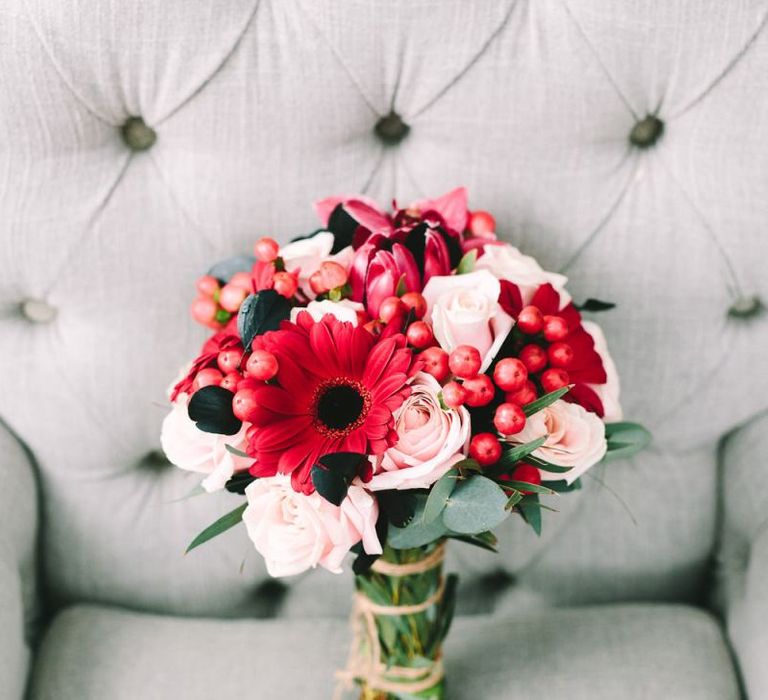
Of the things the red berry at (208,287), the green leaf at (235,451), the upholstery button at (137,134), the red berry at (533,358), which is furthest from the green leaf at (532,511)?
the upholstery button at (137,134)

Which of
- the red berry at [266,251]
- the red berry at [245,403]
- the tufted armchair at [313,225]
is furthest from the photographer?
the tufted armchair at [313,225]

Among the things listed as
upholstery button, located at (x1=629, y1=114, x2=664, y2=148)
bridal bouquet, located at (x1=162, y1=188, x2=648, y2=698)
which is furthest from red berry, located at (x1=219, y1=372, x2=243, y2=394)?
upholstery button, located at (x1=629, y1=114, x2=664, y2=148)

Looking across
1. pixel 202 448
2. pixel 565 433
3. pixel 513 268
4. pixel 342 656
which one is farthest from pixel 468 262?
pixel 342 656

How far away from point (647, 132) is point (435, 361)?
0.41 metres

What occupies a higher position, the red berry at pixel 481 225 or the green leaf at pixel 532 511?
the red berry at pixel 481 225

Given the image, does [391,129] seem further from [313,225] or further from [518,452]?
[518,452]

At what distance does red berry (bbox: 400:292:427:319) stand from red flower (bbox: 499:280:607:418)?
0.07 metres

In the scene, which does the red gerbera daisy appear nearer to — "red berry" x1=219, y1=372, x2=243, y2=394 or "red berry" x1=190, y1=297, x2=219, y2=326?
"red berry" x1=219, y1=372, x2=243, y2=394

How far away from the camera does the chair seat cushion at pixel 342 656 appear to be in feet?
2.54

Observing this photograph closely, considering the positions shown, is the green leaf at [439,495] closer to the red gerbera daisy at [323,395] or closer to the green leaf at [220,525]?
the red gerbera daisy at [323,395]

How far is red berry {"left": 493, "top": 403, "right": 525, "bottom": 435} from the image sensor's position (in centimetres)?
51

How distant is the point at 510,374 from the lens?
1.69 feet

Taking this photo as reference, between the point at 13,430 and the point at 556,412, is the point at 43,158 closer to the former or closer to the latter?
the point at 13,430

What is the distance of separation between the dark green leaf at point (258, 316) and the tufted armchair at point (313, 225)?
24 cm
